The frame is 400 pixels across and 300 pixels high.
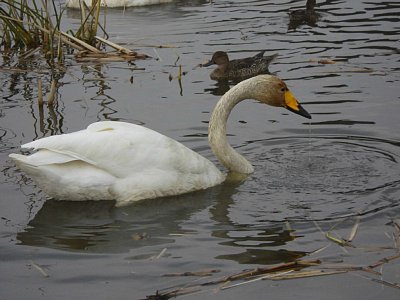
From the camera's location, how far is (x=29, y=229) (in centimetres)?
780

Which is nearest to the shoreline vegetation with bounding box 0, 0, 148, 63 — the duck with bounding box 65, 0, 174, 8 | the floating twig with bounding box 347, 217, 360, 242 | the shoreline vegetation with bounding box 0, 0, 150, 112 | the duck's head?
the shoreline vegetation with bounding box 0, 0, 150, 112

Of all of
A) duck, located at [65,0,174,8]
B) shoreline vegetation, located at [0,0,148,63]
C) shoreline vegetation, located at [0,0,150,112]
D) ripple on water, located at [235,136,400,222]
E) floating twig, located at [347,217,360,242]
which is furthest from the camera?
duck, located at [65,0,174,8]

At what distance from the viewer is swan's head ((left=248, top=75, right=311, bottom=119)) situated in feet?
30.6

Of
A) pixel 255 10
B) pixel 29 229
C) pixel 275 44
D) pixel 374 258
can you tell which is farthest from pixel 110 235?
pixel 255 10

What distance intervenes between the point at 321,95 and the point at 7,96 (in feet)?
13.1

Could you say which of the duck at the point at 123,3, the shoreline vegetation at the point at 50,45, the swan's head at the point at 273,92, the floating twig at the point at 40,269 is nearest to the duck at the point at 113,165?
the swan's head at the point at 273,92

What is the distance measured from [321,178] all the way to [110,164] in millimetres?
1997

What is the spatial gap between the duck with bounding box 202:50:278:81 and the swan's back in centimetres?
442

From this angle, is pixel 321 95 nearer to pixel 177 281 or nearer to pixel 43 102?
pixel 43 102

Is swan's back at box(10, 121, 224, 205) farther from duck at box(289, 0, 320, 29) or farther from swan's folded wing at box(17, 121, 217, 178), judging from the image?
duck at box(289, 0, 320, 29)

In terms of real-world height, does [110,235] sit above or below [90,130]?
below

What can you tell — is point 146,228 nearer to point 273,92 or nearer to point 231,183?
point 231,183

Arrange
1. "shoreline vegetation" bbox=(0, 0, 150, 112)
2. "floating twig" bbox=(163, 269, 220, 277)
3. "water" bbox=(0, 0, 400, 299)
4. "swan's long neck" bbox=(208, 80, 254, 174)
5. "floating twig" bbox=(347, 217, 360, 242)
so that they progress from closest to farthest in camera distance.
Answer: "floating twig" bbox=(163, 269, 220, 277) < "water" bbox=(0, 0, 400, 299) < "floating twig" bbox=(347, 217, 360, 242) < "swan's long neck" bbox=(208, 80, 254, 174) < "shoreline vegetation" bbox=(0, 0, 150, 112)

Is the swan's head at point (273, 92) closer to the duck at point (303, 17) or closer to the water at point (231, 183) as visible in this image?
the water at point (231, 183)
